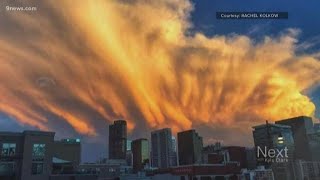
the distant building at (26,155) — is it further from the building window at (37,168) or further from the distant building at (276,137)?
the distant building at (276,137)

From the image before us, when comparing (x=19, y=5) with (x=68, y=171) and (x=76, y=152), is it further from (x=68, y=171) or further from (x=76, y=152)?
(x=76, y=152)

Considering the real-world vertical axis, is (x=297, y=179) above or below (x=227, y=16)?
below

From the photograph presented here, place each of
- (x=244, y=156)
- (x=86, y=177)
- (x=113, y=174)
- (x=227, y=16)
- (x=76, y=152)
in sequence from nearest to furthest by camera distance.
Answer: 1. (x=227, y=16)
2. (x=86, y=177)
3. (x=113, y=174)
4. (x=76, y=152)
5. (x=244, y=156)

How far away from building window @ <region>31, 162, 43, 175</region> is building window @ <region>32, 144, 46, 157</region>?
0.79m

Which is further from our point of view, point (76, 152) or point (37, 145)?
point (76, 152)

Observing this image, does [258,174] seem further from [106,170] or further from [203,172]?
[106,170]

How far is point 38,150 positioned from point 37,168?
159 centimetres

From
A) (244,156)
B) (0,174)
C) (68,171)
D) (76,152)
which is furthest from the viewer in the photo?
(244,156)

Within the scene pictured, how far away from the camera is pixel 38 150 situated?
32750 mm

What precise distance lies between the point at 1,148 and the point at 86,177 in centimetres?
840

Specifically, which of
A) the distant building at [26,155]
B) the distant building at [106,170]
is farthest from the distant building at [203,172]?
the distant building at [26,155]

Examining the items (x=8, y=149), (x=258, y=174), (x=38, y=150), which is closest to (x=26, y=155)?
(x=38, y=150)

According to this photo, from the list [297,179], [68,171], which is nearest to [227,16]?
[68,171]

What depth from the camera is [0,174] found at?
31109 millimetres
